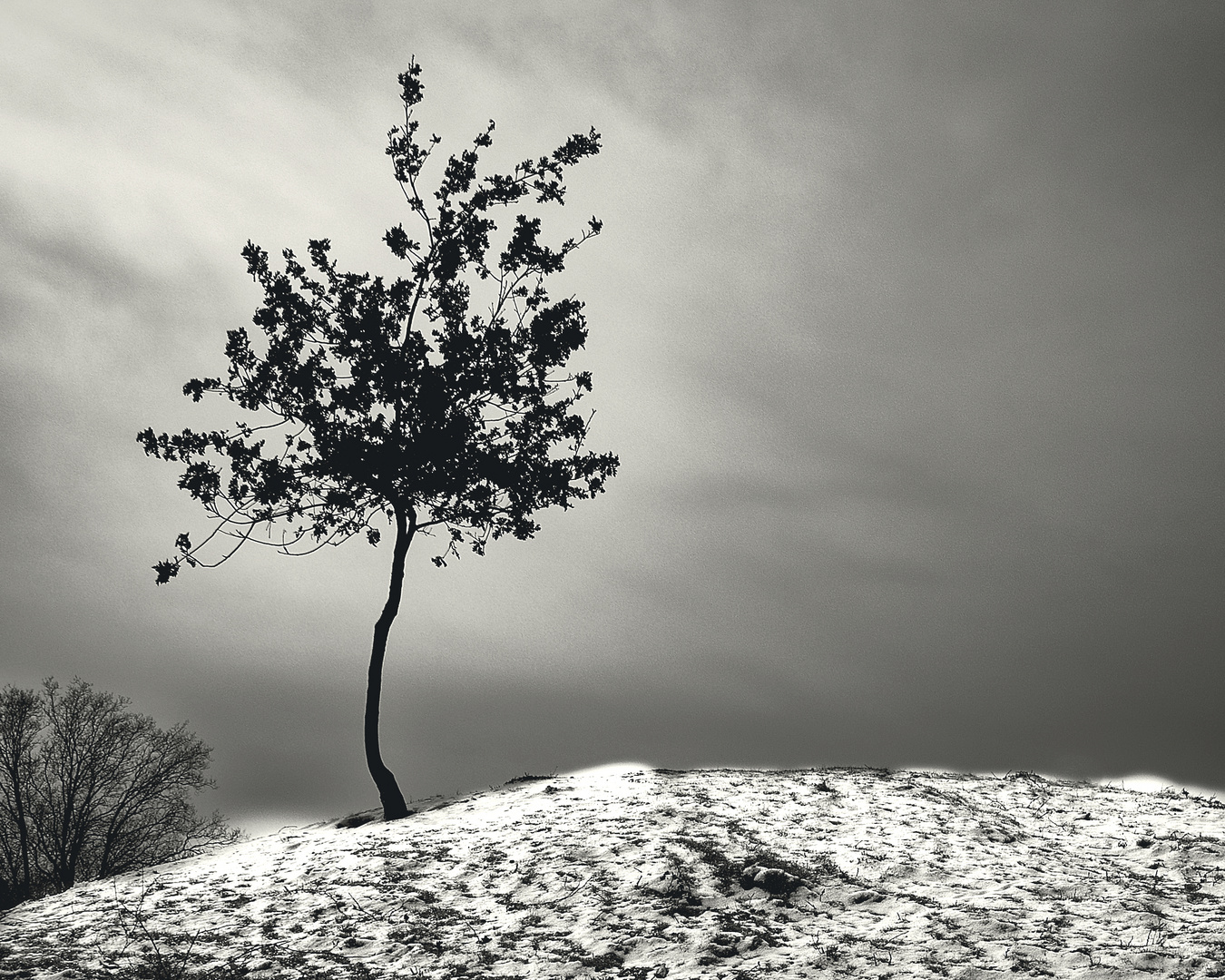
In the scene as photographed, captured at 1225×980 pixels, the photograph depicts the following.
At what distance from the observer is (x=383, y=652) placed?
18750 millimetres

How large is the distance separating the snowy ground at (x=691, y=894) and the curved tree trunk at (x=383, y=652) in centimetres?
129

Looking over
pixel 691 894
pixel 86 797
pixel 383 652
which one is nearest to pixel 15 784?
pixel 86 797

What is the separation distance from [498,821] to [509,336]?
9.91 meters

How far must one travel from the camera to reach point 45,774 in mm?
31078

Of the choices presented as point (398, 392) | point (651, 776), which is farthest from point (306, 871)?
point (398, 392)

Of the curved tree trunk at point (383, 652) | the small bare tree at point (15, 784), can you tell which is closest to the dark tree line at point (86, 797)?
the small bare tree at point (15, 784)

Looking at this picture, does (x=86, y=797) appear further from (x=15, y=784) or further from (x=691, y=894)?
(x=691, y=894)

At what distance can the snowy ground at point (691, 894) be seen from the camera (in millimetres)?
9734

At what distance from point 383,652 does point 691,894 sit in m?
9.58

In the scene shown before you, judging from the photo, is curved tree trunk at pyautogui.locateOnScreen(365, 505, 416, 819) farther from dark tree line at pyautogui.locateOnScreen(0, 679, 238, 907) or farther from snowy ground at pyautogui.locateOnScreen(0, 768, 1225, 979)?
dark tree line at pyautogui.locateOnScreen(0, 679, 238, 907)

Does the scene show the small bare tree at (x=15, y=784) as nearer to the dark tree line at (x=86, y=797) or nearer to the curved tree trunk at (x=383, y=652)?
the dark tree line at (x=86, y=797)

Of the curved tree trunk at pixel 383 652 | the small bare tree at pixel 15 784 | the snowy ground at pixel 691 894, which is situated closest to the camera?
the snowy ground at pixel 691 894

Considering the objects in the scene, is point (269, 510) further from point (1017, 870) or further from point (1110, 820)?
point (1110, 820)

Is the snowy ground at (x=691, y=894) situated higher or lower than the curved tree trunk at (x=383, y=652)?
lower
